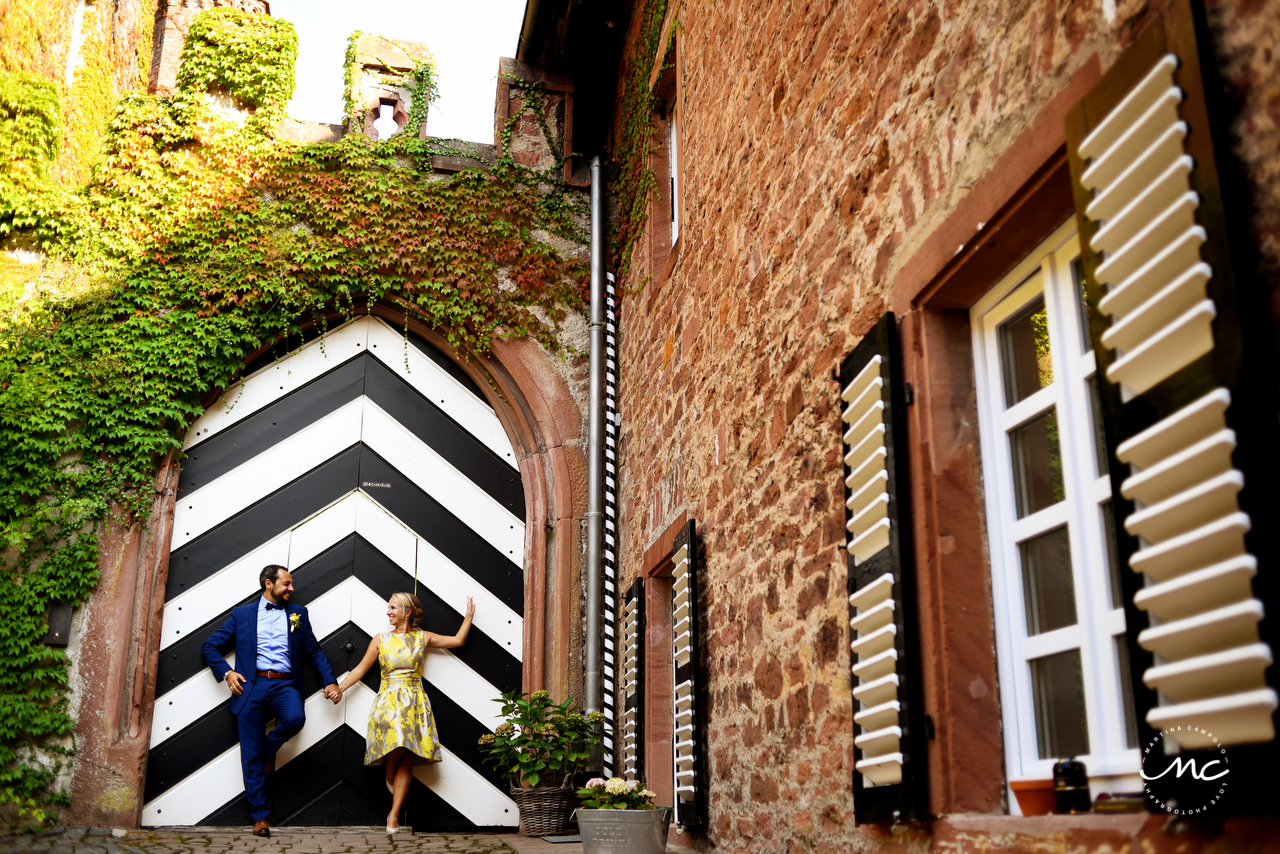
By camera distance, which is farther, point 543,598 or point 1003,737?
point 543,598

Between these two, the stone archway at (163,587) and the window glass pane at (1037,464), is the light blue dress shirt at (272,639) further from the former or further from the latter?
the window glass pane at (1037,464)

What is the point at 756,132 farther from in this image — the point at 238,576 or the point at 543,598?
the point at 238,576

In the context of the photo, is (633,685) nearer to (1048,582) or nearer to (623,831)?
(623,831)

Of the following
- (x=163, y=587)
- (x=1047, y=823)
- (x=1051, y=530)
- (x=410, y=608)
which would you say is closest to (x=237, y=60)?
(x=163, y=587)

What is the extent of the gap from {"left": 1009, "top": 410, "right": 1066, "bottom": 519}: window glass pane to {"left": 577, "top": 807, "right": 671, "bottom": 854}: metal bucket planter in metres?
2.42

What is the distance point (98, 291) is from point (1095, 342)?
698 cm

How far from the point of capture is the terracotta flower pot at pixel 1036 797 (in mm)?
2225

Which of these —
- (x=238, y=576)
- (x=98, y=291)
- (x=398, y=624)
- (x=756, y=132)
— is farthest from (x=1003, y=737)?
(x=98, y=291)

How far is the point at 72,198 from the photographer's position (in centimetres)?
761

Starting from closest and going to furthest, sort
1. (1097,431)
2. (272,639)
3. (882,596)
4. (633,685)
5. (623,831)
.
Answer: (1097,431) < (882,596) < (623,831) < (633,685) < (272,639)

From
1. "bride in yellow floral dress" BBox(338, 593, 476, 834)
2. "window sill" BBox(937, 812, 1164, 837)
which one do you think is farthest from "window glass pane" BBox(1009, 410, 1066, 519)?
"bride in yellow floral dress" BBox(338, 593, 476, 834)

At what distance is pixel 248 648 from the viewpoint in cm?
688

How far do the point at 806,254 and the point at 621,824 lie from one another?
2.30 m

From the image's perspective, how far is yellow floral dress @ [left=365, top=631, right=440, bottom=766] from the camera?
673 centimetres
